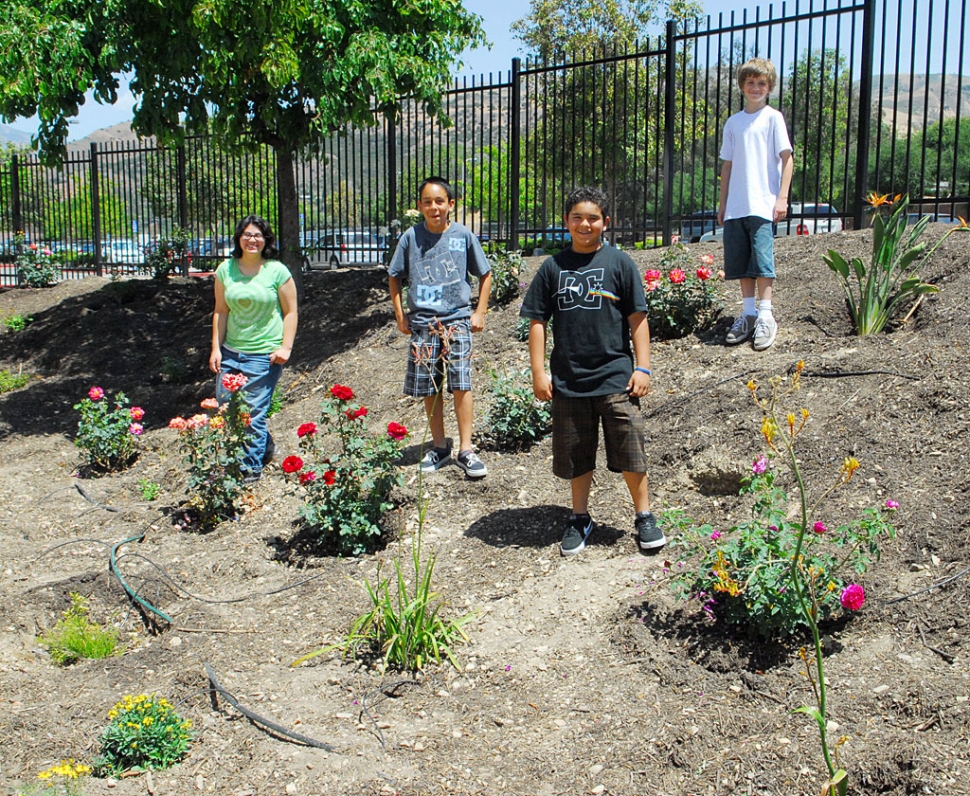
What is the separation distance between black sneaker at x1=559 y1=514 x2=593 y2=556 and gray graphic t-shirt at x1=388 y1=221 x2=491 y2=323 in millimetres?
1468

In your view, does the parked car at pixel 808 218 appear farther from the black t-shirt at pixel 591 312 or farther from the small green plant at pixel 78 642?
the small green plant at pixel 78 642

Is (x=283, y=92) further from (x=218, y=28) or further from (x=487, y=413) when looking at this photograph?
(x=487, y=413)

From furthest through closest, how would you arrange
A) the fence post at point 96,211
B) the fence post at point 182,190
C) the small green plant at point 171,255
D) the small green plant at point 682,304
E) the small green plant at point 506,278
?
the fence post at point 96,211 → the fence post at point 182,190 → the small green plant at point 171,255 → the small green plant at point 506,278 → the small green plant at point 682,304

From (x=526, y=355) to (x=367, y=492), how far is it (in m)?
2.68

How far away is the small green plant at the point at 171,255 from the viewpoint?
12.8m

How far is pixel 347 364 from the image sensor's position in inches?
328

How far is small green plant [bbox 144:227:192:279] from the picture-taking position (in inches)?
504

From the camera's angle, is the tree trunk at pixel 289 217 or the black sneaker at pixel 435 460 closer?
the black sneaker at pixel 435 460

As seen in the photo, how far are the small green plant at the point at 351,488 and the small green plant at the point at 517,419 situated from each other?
0.95 m

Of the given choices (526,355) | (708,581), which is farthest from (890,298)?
(708,581)

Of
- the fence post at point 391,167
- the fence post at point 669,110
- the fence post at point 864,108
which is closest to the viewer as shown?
the fence post at point 864,108

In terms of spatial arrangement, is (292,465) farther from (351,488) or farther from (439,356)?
(439,356)

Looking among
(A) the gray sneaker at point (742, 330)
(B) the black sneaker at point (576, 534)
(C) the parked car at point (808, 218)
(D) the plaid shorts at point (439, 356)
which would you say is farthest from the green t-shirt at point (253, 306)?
(C) the parked car at point (808, 218)

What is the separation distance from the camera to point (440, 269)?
514cm
